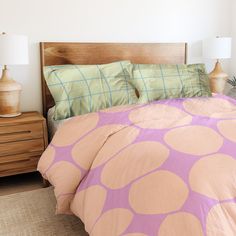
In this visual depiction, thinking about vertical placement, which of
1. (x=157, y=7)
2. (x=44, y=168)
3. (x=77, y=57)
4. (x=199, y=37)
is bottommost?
(x=44, y=168)

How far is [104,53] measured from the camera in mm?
2896

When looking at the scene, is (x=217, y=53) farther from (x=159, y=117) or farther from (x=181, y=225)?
(x=181, y=225)

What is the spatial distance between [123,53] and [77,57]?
456 millimetres

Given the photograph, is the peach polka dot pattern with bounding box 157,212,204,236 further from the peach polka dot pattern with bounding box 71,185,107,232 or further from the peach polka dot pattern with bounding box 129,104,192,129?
the peach polka dot pattern with bounding box 129,104,192,129

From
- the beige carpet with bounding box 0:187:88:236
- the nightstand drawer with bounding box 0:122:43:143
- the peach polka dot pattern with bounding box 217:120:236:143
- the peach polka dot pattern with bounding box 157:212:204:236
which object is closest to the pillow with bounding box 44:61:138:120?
the nightstand drawer with bounding box 0:122:43:143

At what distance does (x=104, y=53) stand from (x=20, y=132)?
106 centimetres

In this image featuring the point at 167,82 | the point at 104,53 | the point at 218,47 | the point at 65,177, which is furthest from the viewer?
the point at 218,47

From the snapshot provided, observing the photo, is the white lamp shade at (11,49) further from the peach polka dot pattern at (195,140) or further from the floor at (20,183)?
the peach polka dot pattern at (195,140)

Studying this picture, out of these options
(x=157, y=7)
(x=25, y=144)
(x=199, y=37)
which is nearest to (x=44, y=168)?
(x=25, y=144)

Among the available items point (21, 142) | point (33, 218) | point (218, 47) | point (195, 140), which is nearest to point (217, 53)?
point (218, 47)

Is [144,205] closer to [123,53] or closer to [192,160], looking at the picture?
[192,160]

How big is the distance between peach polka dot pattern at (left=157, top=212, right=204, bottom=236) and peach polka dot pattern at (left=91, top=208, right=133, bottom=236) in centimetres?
17

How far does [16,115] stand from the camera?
8.27 ft

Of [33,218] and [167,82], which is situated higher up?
[167,82]
